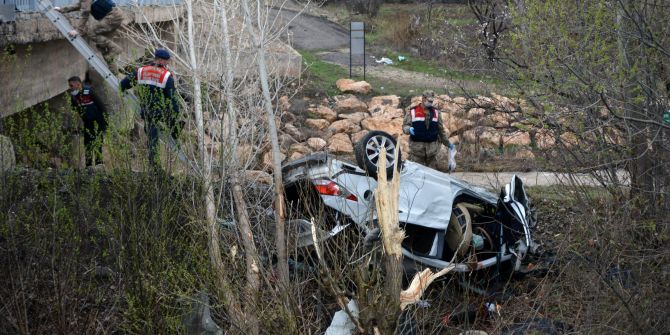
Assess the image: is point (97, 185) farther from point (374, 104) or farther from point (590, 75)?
point (374, 104)

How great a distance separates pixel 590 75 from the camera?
1180cm

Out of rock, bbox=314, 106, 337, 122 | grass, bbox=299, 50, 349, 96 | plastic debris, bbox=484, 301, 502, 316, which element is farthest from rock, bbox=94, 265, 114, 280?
grass, bbox=299, 50, 349, 96

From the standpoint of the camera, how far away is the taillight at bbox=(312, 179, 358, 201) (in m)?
10.7

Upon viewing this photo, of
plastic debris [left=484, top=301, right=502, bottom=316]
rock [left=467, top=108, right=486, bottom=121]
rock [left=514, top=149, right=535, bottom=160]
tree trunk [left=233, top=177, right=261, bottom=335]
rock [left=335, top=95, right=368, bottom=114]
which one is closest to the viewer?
tree trunk [left=233, top=177, right=261, bottom=335]

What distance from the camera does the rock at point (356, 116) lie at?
24.8 meters

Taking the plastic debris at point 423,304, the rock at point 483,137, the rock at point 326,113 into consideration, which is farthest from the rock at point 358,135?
the plastic debris at point 423,304

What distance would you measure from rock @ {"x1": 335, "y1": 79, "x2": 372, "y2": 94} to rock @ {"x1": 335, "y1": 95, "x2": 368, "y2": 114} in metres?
1.17

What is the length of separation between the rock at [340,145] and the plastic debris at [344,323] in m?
13.7

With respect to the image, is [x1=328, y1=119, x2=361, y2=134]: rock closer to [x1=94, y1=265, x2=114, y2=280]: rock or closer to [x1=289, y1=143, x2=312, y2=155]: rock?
[x1=289, y1=143, x2=312, y2=155]: rock

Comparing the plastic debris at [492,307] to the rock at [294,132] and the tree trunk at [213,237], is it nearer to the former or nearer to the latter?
the tree trunk at [213,237]

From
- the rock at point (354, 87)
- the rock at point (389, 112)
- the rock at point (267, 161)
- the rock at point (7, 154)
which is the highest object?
the rock at point (7, 154)

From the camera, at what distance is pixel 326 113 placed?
25250mm

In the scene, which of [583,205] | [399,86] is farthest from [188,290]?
[399,86]

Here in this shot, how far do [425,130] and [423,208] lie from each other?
5.36 m
